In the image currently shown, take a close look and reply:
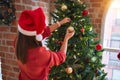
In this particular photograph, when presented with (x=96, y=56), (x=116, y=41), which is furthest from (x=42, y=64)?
(x=116, y=41)

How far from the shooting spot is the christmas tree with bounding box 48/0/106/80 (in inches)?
76.3

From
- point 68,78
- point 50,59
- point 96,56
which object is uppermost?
point 50,59

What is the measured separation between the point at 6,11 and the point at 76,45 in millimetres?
933

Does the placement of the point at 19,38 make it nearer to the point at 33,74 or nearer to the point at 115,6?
the point at 33,74

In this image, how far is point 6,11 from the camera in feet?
6.05

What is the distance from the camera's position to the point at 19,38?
1.33 m

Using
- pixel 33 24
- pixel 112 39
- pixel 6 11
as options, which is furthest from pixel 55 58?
pixel 112 39

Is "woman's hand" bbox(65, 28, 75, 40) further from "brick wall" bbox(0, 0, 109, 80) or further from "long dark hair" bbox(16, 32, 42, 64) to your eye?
"brick wall" bbox(0, 0, 109, 80)

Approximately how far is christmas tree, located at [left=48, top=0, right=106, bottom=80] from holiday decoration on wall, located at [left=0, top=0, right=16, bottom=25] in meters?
0.53

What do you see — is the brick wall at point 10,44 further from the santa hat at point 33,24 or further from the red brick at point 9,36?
the santa hat at point 33,24

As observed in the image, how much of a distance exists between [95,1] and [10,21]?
5.70 feet

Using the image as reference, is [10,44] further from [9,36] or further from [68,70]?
[68,70]

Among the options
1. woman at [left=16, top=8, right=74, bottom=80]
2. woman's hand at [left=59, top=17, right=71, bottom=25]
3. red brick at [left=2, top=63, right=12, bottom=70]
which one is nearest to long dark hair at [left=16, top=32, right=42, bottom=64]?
woman at [left=16, top=8, right=74, bottom=80]

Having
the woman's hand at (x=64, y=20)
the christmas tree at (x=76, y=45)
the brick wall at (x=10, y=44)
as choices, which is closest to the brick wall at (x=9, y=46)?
the brick wall at (x=10, y=44)
